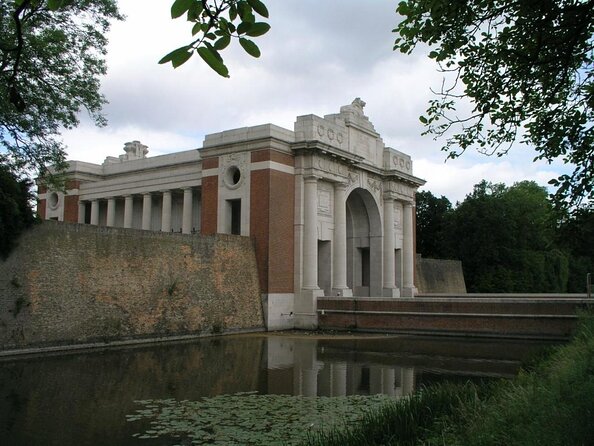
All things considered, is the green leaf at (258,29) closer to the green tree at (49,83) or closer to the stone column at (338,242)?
the green tree at (49,83)

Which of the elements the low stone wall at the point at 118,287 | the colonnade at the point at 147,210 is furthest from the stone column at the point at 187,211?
the low stone wall at the point at 118,287

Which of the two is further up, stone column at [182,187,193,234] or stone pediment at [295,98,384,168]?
stone pediment at [295,98,384,168]

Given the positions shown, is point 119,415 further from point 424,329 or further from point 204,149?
point 204,149

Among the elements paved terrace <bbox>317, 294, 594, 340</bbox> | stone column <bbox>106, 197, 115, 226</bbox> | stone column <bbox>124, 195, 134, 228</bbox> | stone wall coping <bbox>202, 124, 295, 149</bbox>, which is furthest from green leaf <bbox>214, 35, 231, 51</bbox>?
stone column <bbox>106, 197, 115, 226</bbox>

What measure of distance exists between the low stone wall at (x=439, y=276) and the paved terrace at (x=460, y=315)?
1532 centimetres

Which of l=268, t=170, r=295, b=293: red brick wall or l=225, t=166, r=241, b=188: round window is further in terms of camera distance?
l=225, t=166, r=241, b=188: round window

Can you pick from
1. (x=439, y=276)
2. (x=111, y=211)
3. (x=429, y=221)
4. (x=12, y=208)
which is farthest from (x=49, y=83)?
(x=429, y=221)

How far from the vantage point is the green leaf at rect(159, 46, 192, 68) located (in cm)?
284

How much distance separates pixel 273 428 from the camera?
8539 millimetres

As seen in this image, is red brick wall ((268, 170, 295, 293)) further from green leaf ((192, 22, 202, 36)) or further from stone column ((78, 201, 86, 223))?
green leaf ((192, 22, 202, 36))

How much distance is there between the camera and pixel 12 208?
1733cm

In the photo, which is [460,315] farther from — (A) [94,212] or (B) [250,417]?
(A) [94,212]

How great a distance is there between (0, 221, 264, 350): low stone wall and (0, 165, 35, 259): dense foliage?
0.40m

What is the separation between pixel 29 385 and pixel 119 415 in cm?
359
